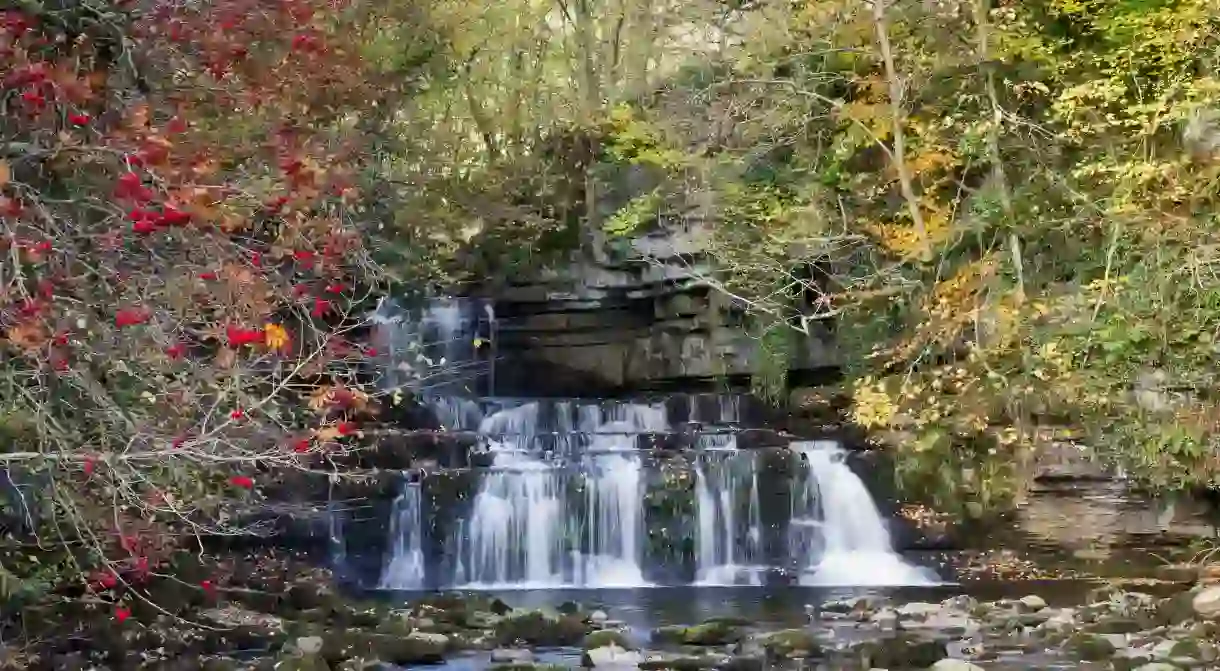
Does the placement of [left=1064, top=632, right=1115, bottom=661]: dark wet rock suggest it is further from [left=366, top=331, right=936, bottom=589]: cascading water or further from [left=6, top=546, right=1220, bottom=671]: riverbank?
[left=366, top=331, right=936, bottom=589]: cascading water

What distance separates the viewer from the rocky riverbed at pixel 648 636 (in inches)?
307

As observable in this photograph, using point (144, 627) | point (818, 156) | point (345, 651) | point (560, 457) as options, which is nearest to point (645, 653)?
point (345, 651)

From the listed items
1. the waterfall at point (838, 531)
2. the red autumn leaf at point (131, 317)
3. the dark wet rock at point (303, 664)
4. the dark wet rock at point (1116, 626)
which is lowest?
the dark wet rock at point (1116, 626)

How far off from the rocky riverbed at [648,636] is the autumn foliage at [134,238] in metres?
2.64

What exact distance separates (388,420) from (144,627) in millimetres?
5656

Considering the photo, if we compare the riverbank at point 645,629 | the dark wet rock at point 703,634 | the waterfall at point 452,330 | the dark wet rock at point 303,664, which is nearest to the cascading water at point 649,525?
the riverbank at point 645,629

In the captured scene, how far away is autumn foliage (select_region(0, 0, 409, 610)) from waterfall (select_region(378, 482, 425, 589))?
22.4 ft

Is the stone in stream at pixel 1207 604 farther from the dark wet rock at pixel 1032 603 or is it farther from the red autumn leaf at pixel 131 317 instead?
the red autumn leaf at pixel 131 317

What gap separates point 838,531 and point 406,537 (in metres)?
4.72

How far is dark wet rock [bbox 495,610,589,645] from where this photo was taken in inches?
348

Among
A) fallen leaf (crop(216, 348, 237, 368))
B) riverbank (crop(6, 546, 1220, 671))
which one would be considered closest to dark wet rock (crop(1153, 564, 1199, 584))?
riverbank (crop(6, 546, 1220, 671))

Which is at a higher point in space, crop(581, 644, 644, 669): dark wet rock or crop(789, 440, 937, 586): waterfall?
crop(789, 440, 937, 586): waterfall

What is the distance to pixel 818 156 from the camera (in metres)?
14.0

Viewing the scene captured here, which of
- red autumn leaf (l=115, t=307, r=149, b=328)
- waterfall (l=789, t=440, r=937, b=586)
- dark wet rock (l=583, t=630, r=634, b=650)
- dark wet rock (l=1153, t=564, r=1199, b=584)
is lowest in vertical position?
dark wet rock (l=583, t=630, r=634, b=650)
